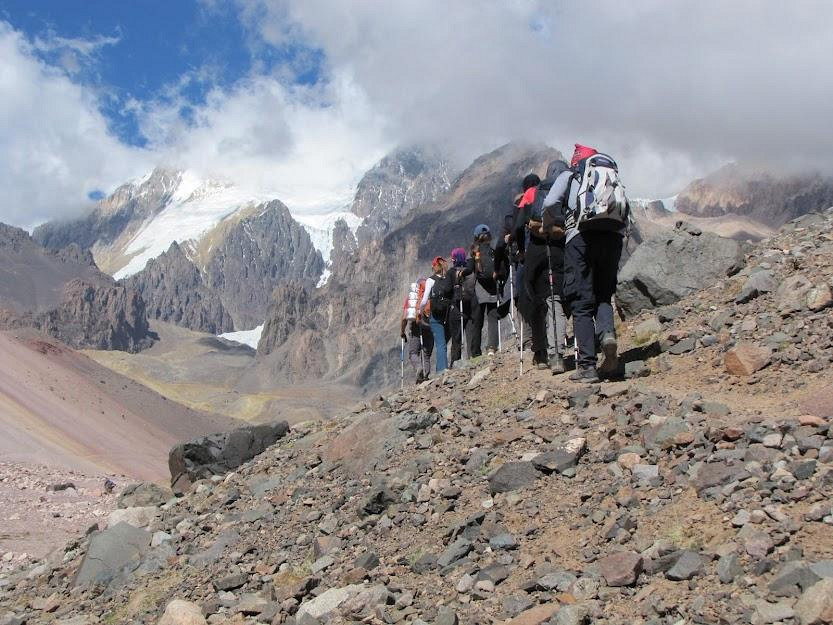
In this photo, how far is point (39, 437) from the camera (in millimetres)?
22703

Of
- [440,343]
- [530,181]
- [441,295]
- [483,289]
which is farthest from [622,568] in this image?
[441,295]

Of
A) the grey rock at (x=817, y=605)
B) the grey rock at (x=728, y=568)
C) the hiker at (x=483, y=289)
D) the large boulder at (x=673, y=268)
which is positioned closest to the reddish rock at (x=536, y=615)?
the grey rock at (x=728, y=568)

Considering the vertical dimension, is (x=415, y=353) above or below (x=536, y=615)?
above

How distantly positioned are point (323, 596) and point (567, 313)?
204 inches

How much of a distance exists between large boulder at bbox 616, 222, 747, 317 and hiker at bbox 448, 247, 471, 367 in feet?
11.3

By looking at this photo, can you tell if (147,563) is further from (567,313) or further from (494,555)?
(567,313)

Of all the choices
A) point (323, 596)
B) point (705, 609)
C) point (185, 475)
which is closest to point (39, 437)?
point (185, 475)

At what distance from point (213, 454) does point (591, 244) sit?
630cm

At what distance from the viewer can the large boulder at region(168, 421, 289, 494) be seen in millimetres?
12500

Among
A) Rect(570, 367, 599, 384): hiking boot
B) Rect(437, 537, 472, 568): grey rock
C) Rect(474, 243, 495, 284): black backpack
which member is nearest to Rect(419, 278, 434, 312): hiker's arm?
Rect(474, 243, 495, 284): black backpack

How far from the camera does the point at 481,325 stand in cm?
1523

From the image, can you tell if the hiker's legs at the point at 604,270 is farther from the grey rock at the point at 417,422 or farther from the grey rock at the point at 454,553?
the grey rock at the point at 454,553

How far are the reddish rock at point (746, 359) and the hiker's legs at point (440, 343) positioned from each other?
22.9 ft

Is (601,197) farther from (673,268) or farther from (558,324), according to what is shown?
(673,268)
